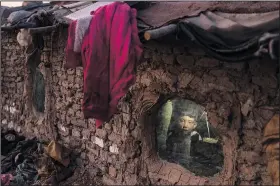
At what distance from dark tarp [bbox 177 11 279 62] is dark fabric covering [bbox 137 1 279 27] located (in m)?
0.15

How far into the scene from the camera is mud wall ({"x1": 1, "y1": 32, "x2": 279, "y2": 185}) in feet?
12.0

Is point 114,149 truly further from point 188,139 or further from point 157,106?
point 188,139

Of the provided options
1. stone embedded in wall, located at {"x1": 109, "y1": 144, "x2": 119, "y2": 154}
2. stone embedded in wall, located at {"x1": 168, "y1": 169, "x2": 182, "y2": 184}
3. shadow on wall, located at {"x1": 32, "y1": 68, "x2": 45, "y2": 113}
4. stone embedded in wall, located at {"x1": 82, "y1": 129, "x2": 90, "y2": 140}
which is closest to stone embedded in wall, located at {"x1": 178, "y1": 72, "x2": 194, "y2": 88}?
stone embedded in wall, located at {"x1": 168, "y1": 169, "x2": 182, "y2": 184}

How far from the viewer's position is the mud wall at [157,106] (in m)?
3.64

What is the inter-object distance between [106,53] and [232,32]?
1512 millimetres

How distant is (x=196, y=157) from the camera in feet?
15.0

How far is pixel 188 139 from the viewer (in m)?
4.69

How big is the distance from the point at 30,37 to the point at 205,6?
4187 mm

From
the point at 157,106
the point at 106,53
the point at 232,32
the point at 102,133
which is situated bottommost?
the point at 102,133

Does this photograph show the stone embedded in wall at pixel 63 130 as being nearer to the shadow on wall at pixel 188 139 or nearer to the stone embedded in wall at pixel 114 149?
the stone embedded in wall at pixel 114 149

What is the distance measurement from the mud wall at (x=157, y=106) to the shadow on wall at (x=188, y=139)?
17cm

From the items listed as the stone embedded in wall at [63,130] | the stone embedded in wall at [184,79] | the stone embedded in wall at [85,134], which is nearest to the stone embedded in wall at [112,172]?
the stone embedded in wall at [85,134]

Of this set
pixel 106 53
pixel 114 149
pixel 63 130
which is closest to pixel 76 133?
pixel 63 130

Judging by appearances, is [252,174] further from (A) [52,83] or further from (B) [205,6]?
(A) [52,83]
